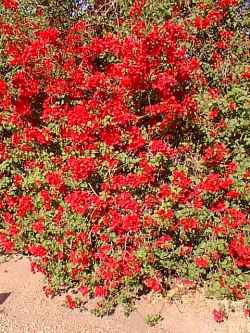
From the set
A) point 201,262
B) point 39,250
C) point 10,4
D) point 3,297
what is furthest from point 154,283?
point 10,4

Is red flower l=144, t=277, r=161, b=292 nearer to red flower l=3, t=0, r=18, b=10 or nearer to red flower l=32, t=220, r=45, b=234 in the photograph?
red flower l=32, t=220, r=45, b=234

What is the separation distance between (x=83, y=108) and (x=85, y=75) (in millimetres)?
557

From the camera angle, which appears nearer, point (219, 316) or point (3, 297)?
point (219, 316)

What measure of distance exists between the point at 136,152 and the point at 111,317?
1702 mm

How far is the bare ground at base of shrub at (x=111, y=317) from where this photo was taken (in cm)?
494

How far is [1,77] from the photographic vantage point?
5965 mm

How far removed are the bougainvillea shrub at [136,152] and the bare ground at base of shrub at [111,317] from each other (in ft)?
0.50

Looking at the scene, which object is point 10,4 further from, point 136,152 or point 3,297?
point 3,297

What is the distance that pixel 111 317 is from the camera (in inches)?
205

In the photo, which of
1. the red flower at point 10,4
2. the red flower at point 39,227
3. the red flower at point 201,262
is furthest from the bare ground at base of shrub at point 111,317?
the red flower at point 10,4

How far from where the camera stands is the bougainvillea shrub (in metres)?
5.08

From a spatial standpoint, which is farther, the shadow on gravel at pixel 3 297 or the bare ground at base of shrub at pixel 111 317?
the shadow on gravel at pixel 3 297

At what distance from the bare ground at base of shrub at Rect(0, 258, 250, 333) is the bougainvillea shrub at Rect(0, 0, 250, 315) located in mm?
152

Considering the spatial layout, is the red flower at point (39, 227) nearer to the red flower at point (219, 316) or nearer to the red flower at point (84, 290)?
the red flower at point (84, 290)
